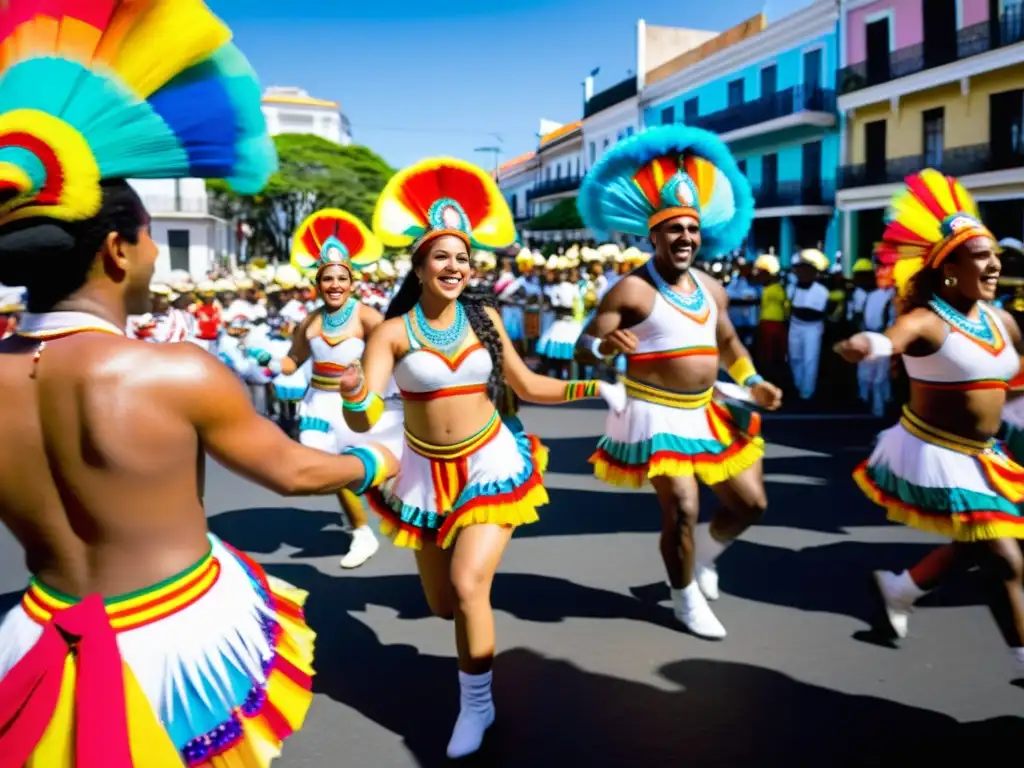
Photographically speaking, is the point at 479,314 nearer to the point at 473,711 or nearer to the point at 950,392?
the point at 473,711

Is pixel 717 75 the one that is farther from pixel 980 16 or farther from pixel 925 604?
pixel 925 604

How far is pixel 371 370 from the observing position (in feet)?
12.6

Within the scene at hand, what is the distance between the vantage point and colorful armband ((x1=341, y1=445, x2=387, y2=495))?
223 cm

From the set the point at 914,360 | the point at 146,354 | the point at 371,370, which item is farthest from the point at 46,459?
the point at 914,360

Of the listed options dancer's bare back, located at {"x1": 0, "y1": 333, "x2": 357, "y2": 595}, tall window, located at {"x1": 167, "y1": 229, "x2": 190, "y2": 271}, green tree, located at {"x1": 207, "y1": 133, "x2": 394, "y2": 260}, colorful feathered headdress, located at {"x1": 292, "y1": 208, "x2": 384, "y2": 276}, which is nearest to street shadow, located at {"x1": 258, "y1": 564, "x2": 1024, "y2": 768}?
dancer's bare back, located at {"x1": 0, "y1": 333, "x2": 357, "y2": 595}

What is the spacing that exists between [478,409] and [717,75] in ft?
110

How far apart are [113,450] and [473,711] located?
6.76ft

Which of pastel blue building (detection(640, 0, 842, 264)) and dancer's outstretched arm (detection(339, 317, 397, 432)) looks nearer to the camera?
dancer's outstretched arm (detection(339, 317, 397, 432))

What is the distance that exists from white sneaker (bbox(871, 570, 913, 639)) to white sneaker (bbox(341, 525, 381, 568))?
298cm

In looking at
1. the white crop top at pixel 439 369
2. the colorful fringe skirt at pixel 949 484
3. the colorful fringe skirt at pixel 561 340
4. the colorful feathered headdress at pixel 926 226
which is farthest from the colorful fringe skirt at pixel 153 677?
the colorful fringe skirt at pixel 561 340

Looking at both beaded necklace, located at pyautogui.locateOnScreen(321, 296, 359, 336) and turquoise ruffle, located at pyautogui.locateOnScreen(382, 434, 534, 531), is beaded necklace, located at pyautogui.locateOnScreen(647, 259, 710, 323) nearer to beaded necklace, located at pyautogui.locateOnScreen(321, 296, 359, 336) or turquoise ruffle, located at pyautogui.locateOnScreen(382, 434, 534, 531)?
turquoise ruffle, located at pyautogui.locateOnScreen(382, 434, 534, 531)

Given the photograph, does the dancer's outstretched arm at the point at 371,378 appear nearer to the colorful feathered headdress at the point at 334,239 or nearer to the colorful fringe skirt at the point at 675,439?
the colorful fringe skirt at the point at 675,439

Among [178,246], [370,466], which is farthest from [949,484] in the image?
[178,246]

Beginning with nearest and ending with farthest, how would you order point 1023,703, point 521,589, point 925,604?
point 1023,703, point 925,604, point 521,589
